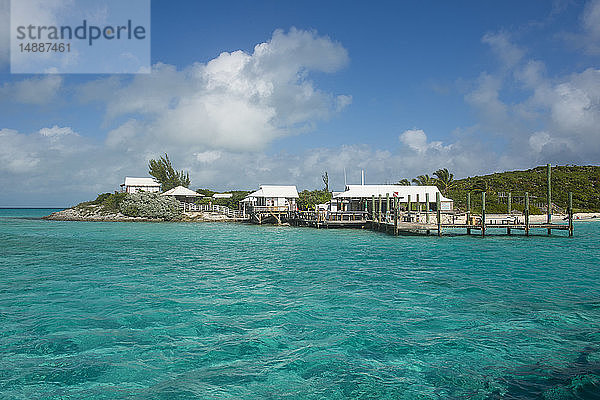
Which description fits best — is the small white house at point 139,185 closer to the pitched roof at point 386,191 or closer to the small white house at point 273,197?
the small white house at point 273,197

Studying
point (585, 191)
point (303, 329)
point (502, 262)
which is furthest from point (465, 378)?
point (585, 191)

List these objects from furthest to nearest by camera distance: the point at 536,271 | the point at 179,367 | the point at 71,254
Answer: the point at 71,254
the point at 536,271
the point at 179,367

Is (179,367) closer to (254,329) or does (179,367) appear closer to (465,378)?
(254,329)

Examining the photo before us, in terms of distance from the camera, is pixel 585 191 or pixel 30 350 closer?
pixel 30 350

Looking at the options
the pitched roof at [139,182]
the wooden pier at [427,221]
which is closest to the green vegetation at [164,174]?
the pitched roof at [139,182]

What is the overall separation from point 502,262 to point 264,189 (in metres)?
44.8

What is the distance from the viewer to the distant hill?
7038 centimetres

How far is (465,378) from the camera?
7191 millimetres

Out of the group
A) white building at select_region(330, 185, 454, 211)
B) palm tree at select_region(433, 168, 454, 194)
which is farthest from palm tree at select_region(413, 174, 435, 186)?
white building at select_region(330, 185, 454, 211)

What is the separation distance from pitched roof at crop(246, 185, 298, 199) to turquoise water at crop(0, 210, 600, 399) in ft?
137

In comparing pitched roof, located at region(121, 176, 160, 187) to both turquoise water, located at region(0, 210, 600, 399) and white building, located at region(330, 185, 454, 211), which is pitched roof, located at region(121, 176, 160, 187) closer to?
white building, located at region(330, 185, 454, 211)

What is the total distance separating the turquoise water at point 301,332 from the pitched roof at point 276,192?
137 ft

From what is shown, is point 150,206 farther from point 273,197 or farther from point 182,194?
point 273,197

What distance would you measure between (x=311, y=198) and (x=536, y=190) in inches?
1857
